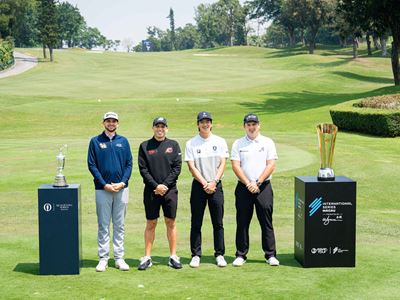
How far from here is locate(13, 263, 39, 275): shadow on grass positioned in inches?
364

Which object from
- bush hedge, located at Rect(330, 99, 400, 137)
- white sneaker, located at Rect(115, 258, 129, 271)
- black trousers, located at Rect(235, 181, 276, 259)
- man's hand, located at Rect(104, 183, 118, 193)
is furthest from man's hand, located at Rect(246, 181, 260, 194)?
bush hedge, located at Rect(330, 99, 400, 137)

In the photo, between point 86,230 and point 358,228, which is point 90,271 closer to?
point 86,230

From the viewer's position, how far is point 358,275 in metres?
8.97

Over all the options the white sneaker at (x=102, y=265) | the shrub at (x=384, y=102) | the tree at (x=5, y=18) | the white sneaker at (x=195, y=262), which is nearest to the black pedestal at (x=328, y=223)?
the white sneaker at (x=195, y=262)

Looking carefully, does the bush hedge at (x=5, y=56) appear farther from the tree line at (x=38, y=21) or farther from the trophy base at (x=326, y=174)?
the trophy base at (x=326, y=174)

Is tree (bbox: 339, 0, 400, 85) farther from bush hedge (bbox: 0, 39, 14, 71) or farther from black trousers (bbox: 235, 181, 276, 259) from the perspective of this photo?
bush hedge (bbox: 0, 39, 14, 71)

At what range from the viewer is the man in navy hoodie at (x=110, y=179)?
369 inches

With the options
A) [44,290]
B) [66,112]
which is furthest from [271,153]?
[66,112]

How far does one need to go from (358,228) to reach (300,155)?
9621mm

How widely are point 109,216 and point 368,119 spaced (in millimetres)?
22688

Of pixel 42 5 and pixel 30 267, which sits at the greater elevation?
pixel 42 5

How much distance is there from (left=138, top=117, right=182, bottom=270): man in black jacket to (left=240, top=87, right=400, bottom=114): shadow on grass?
3322 cm

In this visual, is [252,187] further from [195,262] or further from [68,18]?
[68,18]

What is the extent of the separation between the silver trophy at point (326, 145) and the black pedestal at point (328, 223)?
0.41ft
